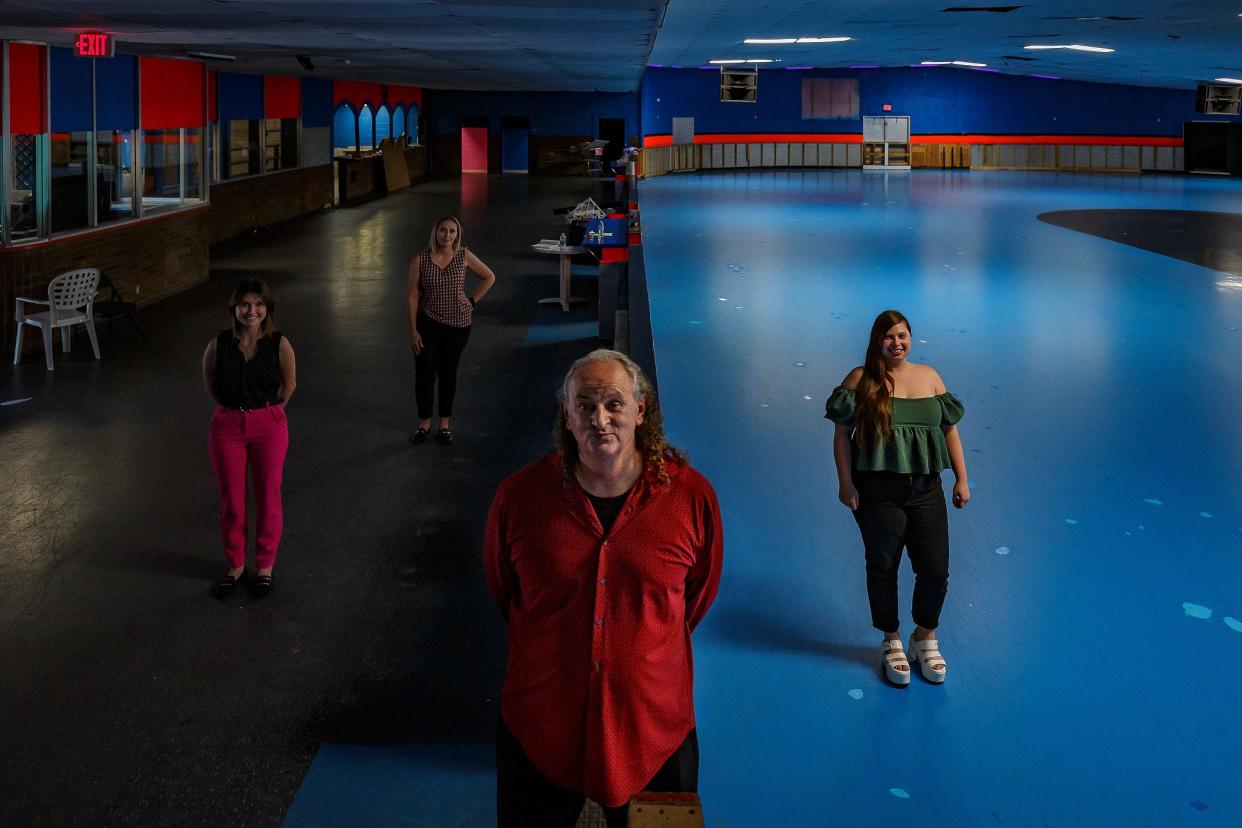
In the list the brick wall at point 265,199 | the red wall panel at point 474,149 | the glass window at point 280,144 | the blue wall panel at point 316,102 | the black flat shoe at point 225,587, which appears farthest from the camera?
the red wall panel at point 474,149

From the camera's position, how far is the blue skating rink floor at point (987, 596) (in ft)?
11.4

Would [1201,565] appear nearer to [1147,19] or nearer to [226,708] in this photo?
[226,708]

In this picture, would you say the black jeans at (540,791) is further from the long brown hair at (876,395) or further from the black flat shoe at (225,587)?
the black flat shoe at (225,587)

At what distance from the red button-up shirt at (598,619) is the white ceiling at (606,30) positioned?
498cm

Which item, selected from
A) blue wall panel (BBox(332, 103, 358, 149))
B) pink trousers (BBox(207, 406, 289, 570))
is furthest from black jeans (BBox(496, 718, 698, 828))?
blue wall panel (BBox(332, 103, 358, 149))

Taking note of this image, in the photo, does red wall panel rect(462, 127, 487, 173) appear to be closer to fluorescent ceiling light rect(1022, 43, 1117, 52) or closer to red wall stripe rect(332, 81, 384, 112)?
red wall stripe rect(332, 81, 384, 112)

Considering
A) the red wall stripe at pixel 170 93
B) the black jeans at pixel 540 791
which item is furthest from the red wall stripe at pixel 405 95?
the black jeans at pixel 540 791

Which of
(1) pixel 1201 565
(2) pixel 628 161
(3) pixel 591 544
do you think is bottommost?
(1) pixel 1201 565

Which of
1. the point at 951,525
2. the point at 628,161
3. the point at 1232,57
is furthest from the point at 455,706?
the point at 628,161

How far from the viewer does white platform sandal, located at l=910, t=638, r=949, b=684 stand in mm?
3971

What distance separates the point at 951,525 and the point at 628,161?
1995 cm

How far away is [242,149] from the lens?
20797 millimetres

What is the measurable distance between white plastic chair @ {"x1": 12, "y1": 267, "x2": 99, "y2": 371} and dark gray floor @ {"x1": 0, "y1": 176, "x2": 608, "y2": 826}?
234mm

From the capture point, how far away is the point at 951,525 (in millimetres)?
5406
